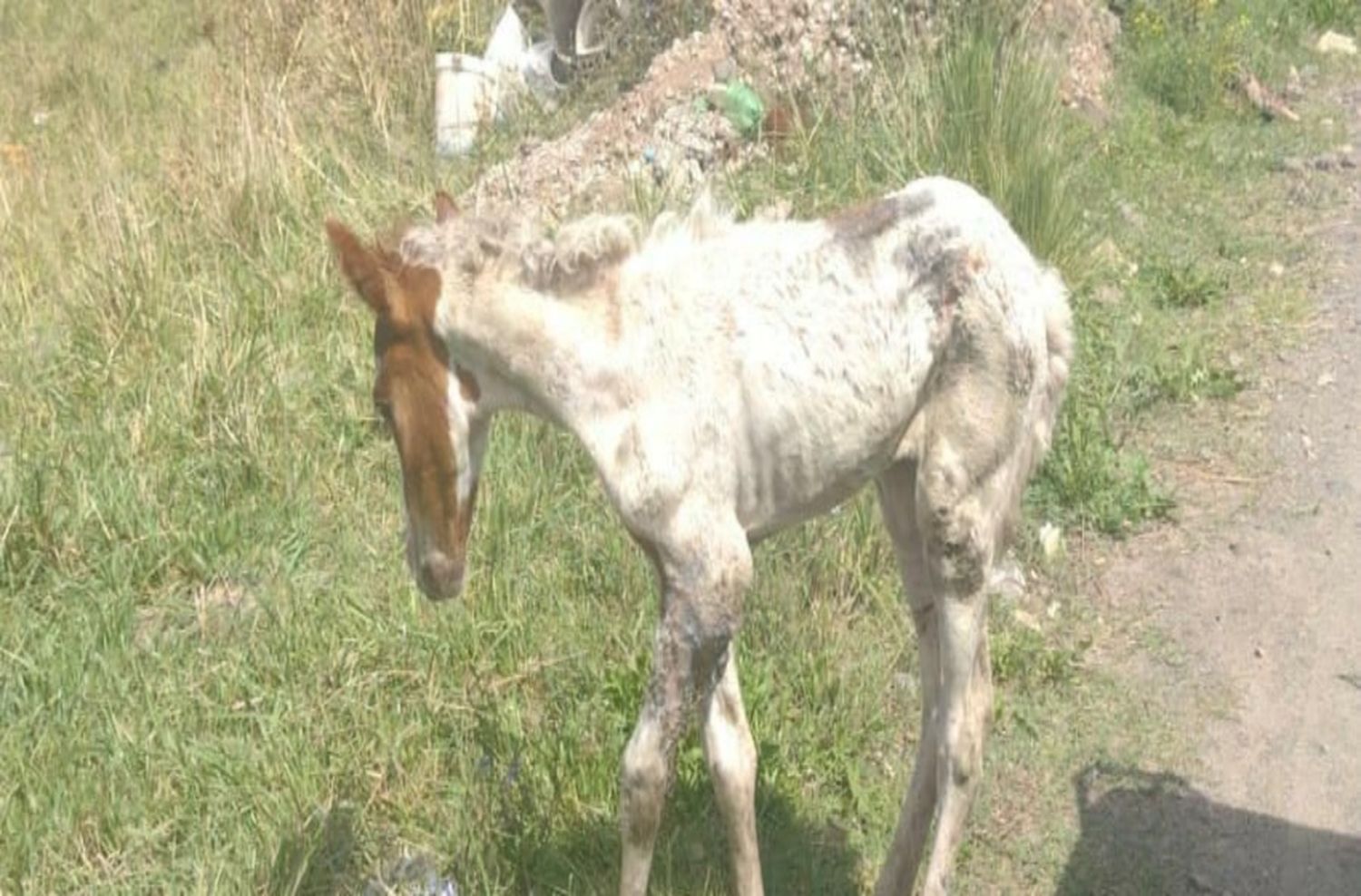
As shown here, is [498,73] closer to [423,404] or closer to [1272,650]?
[1272,650]

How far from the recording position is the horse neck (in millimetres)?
3100

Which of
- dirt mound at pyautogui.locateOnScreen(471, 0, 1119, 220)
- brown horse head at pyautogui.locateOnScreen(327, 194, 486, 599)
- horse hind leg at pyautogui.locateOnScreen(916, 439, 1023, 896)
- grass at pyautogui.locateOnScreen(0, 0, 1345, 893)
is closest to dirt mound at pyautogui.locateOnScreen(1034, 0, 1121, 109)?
dirt mound at pyautogui.locateOnScreen(471, 0, 1119, 220)

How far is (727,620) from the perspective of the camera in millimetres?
3119

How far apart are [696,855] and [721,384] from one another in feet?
4.25

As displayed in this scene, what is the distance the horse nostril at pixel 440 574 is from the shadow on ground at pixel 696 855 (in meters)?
0.83

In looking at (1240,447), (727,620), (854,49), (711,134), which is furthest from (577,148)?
(727,620)

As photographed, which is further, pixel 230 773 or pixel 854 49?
pixel 854 49

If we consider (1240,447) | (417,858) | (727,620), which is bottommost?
(1240,447)

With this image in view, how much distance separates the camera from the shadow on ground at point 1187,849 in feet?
13.4

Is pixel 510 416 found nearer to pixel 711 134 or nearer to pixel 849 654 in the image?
pixel 849 654

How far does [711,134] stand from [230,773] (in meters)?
3.71

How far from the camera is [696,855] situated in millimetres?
3920

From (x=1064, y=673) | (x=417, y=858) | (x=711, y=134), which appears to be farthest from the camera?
(x=711, y=134)

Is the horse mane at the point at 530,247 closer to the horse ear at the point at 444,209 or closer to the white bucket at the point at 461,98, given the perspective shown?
the horse ear at the point at 444,209
